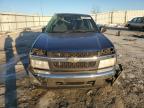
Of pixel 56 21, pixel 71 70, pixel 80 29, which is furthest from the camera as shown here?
pixel 56 21

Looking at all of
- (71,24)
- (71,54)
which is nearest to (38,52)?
(71,54)

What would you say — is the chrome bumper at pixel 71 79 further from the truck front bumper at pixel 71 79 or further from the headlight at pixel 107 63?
the headlight at pixel 107 63

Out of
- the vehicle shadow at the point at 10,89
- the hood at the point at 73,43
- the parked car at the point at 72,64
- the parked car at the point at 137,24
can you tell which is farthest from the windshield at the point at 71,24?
the parked car at the point at 137,24

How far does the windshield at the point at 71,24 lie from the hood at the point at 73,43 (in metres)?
0.63

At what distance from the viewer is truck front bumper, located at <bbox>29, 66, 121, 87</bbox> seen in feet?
13.4

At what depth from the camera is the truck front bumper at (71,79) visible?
410 centimetres

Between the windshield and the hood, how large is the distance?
0.63 meters

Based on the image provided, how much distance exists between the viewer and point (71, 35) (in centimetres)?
532

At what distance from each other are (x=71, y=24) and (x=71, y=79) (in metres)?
2.44

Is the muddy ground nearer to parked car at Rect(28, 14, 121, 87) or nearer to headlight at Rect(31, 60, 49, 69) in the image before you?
parked car at Rect(28, 14, 121, 87)

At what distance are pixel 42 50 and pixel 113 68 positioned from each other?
1446mm

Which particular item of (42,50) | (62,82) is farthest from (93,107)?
(42,50)

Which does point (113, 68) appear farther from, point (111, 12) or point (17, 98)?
point (111, 12)

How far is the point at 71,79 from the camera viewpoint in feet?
13.4
